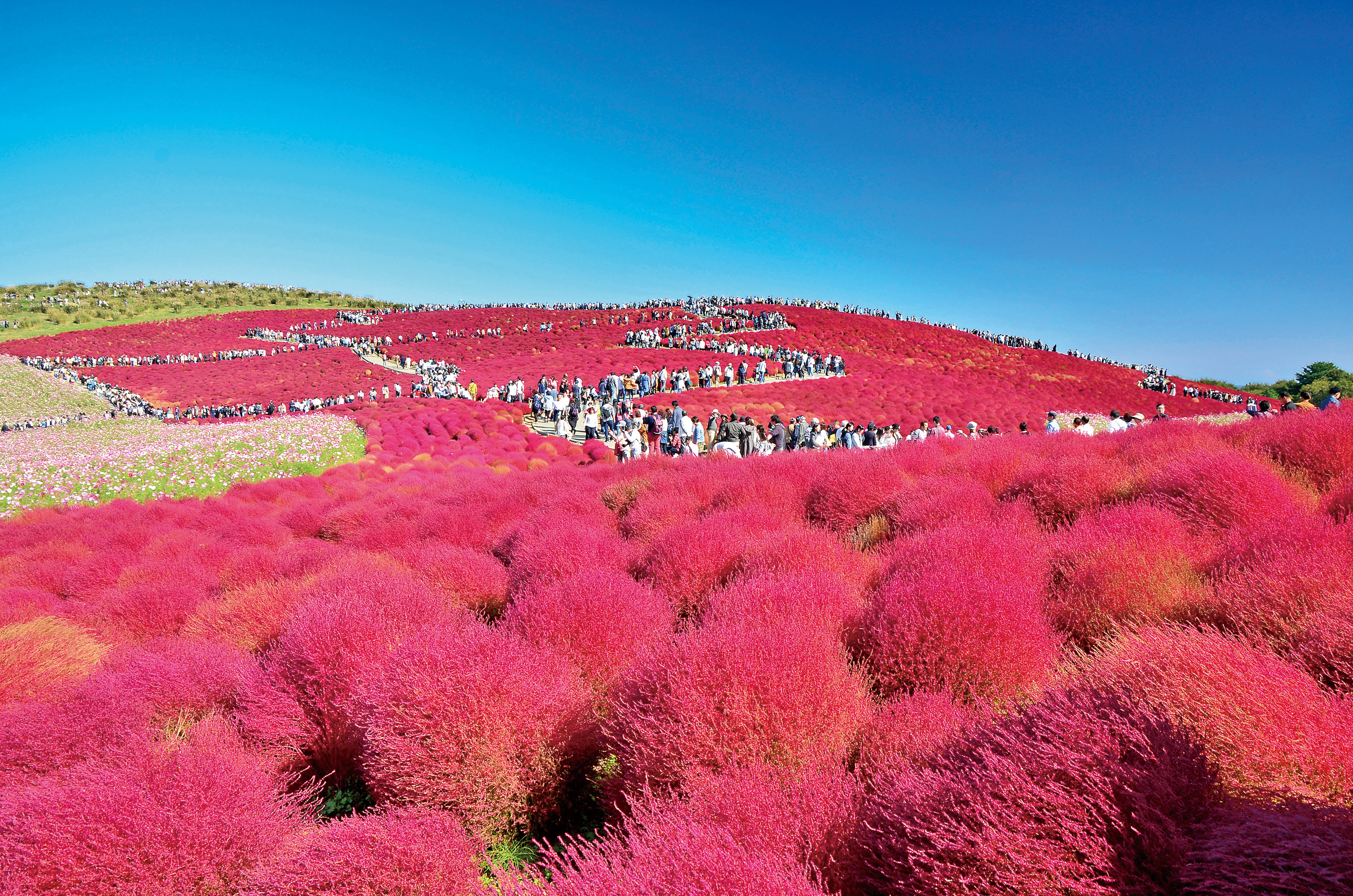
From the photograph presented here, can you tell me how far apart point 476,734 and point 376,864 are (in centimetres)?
76

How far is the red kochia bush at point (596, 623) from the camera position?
3.82m

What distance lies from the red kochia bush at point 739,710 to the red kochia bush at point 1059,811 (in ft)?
2.04

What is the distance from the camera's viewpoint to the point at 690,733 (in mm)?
2621

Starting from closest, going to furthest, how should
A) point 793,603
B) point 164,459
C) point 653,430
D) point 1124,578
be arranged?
point 1124,578
point 793,603
point 164,459
point 653,430

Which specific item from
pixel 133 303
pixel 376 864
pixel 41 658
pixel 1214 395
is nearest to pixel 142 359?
pixel 133 303

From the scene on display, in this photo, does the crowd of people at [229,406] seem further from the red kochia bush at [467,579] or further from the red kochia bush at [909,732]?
the red kochia bush at [909,732]

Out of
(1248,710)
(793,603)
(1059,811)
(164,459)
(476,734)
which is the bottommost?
(164,459)

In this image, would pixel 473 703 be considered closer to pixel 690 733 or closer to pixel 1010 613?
pixel 690 733

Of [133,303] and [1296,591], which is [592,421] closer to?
[1296,591]

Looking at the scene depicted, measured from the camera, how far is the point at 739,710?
2605 mm

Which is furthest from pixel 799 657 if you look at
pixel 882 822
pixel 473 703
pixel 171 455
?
pixel 171 455

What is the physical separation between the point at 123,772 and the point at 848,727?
11.5ft

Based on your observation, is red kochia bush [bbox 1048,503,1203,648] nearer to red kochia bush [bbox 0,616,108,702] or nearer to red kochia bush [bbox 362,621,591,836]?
red kochia bush [bbox 362,621,591,836]

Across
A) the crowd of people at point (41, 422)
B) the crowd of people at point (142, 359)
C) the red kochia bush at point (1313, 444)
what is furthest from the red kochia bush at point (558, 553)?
the crowd of people at point (142, 359)
